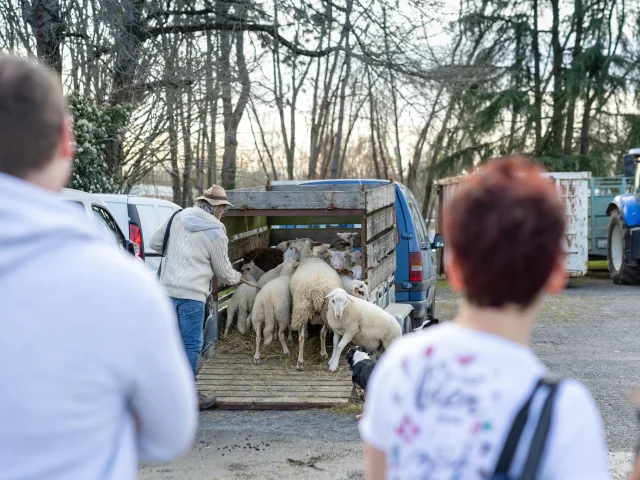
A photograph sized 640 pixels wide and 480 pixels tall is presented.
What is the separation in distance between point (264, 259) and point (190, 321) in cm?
316

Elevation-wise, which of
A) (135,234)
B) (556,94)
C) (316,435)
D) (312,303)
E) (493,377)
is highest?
(556,94)

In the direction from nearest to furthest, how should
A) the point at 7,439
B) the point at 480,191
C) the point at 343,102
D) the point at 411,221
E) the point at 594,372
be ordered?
the point at 7,439, the point at 480,191, the point at 594,372, the point at 411,221, the point at 343,102

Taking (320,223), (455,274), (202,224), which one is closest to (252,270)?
(320,223)

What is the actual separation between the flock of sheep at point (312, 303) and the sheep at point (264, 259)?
1.12 feet

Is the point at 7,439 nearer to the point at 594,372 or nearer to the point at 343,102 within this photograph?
the point at 594,372

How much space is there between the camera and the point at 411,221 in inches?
443

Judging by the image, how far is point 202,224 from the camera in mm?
7281

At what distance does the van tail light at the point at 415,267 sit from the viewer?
11.3m

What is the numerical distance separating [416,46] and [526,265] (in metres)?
17.3

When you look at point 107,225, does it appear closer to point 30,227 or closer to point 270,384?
point 270,384

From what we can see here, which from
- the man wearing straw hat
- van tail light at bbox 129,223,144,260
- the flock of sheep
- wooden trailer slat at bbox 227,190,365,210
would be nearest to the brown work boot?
the man wearing straw hat

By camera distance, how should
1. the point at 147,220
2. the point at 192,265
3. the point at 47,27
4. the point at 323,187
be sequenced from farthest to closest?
the point at 47,27 < the point at 147,220 < the point at 323,187 < the point at 192,265

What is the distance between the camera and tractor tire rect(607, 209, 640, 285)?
18297 millimetres

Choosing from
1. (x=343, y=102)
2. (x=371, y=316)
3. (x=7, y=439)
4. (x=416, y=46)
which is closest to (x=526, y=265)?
(x=7, y=439)
